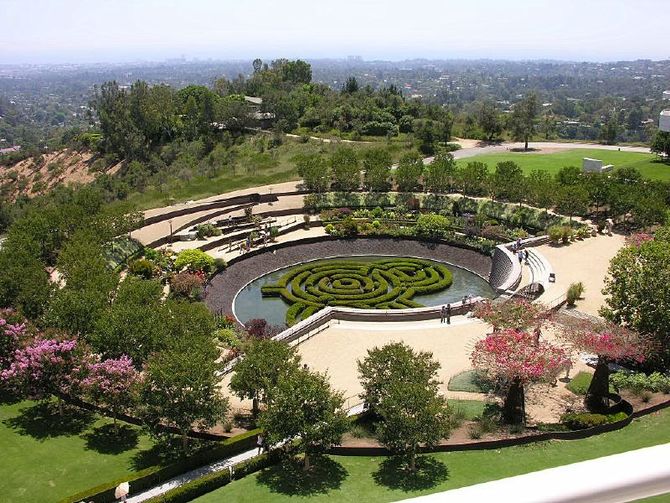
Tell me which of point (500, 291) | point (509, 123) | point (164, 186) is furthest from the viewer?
point (509, 123)

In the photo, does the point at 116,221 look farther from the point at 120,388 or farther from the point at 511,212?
the point at 511,212

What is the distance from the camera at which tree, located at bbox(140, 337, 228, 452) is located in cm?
2275

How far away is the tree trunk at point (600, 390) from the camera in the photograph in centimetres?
2497

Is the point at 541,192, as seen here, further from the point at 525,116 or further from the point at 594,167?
the point at 525,116

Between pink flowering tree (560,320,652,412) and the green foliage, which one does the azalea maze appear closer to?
pink flowering tree (560,320,652,412)

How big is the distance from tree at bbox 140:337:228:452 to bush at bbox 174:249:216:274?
70.3ft

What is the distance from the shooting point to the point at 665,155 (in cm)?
7469

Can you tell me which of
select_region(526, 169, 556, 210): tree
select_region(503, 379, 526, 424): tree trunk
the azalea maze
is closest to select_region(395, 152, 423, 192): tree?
select_region(526, 169, 556, 210): tree

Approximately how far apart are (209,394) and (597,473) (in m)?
21.7

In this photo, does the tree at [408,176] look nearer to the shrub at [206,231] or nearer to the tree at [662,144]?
the shrub at [206,231]

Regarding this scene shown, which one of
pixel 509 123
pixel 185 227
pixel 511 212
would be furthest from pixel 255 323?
pixel 509 123

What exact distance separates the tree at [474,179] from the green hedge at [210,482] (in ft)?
138

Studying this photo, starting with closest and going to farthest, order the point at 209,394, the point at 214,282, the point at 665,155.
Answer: the point at 209,394 → the point at 214,282 → the point at 665,155

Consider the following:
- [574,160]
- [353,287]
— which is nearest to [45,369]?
[353,287]
